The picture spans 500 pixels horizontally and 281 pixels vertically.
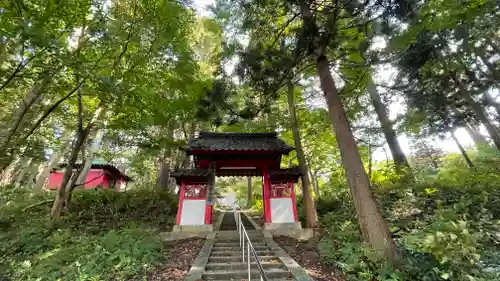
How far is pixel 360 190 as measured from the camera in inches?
190

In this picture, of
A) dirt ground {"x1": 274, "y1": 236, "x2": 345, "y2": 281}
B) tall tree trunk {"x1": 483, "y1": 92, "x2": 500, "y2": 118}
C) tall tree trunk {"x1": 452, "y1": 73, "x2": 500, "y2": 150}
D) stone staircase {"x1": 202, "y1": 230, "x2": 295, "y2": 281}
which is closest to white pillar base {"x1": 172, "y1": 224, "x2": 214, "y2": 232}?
stone staircase {"x1": 202, "y1": 230, "x2": 295, "y2": 281}

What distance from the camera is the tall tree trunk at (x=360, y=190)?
4.45 m

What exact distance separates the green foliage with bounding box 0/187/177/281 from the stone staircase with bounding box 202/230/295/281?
143 centimetres

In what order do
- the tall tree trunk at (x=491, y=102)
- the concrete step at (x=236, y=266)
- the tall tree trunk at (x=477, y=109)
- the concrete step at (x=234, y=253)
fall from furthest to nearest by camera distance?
the tall tree trunk at (x=491, y=102), the tall tree trunk at (x=477, y=109), the concrete step at (x=234, y=253), the concrete step at (x=236, y=266)

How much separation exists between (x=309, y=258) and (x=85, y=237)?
6153 mm

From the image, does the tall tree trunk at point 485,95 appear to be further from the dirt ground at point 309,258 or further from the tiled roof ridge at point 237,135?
the dirt ground at point 309,258

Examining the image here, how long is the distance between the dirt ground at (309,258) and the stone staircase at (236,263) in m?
0.54

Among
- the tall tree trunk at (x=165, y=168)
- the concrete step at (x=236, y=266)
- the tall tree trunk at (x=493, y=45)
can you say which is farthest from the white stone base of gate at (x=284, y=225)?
the tall tree trunk at (x=493, y=45)

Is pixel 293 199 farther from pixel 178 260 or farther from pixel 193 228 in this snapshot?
pixel 178 260

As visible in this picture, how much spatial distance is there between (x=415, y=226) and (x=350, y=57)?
4.81 m

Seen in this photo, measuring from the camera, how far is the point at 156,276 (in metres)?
4.82

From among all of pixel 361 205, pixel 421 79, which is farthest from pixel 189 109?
pixel 421 79

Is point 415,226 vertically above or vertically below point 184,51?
below

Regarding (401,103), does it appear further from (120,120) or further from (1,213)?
(1,213)
